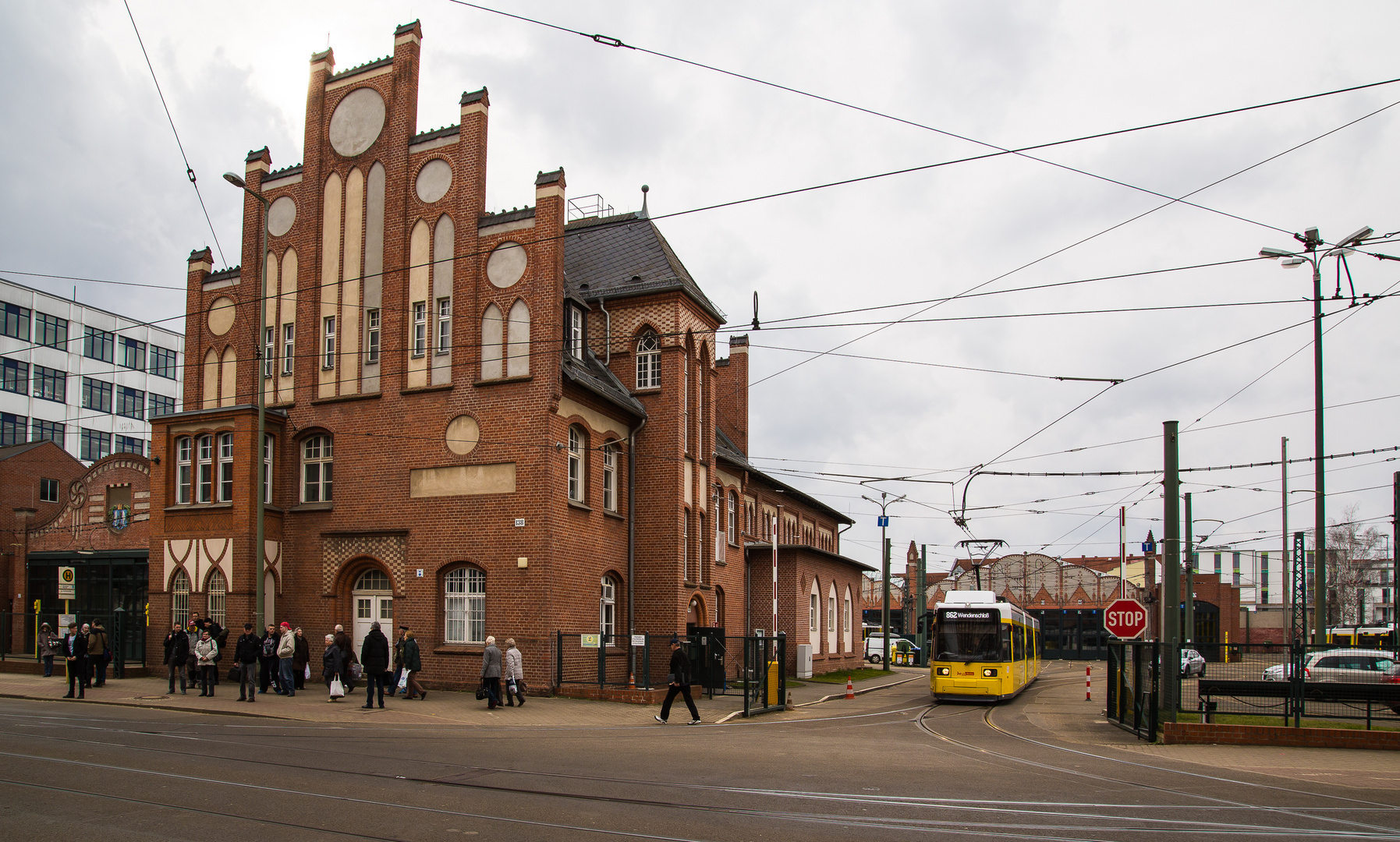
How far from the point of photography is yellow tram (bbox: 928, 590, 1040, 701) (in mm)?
28125

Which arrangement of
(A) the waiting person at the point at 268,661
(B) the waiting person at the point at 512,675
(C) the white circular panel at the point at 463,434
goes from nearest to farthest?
(B) the waiting person at the point at 512,675 → (A) the waiting person at the point at 268,661 → (C) the white circular panel at the point at 463,434

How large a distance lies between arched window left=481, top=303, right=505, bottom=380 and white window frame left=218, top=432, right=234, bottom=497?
7.07 meters

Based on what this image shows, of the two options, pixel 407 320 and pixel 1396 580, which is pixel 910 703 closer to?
pixel 1396 580

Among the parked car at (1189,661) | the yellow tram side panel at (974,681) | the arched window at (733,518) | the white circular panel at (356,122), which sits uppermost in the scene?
the white circular panel at (356,122)

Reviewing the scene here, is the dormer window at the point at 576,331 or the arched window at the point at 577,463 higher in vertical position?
the dormer window at the point at 576,331

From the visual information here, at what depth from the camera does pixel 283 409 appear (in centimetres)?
2791

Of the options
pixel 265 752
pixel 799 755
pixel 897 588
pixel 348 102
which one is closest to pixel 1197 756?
pixel 799 755

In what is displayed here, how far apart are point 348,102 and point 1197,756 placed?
25.0 meters

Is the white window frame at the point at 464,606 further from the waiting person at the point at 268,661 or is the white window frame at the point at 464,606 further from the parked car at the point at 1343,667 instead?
the parked car at the point at 1343,667

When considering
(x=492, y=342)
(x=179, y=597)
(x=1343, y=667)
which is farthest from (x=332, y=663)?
(x=1343, y=667)

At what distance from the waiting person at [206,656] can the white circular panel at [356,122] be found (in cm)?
1317

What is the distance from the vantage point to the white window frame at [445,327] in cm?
2620

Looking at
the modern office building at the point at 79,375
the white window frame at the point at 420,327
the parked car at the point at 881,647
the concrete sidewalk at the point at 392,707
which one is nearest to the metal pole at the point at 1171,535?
the concrete sidewalk at the point at 392,707

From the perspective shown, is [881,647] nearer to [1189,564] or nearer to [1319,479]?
[1189,564]
